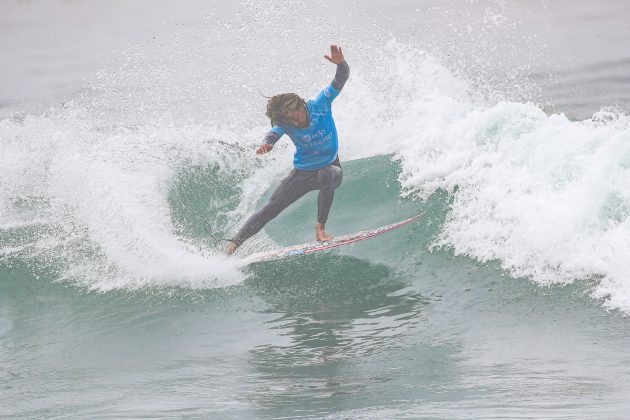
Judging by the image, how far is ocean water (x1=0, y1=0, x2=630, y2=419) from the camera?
538cm

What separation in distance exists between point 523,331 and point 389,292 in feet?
5.36

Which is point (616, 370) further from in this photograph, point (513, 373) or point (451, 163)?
point (451, 163)

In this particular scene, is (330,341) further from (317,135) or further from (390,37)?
(390,37)

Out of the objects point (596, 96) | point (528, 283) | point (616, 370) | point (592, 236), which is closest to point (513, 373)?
point (616, 370)

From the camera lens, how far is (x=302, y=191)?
8.22 metres

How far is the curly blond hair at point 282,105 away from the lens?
7.55 metres

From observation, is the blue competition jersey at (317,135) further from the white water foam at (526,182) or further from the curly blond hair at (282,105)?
the white water foam at (526,182)

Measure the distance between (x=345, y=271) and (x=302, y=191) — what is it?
824mm

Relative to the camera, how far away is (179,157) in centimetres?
1124

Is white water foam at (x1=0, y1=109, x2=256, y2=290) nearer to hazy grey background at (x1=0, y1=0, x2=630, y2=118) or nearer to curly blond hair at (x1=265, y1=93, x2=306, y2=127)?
curly blond hair at (x1=265, y1=93, x2=306, y2=127)

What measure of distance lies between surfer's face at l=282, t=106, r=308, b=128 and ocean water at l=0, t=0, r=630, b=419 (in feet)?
4.70

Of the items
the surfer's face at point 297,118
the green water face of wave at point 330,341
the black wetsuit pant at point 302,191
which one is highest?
the surfer's face at point 297,118

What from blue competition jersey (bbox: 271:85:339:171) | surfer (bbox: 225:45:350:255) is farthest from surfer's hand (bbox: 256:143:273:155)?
blue competition jersey (bbox: 271:85:339:171)

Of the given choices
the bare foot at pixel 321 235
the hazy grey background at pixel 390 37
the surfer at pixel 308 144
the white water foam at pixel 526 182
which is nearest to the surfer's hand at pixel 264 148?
the surfer at pixel 308 144
